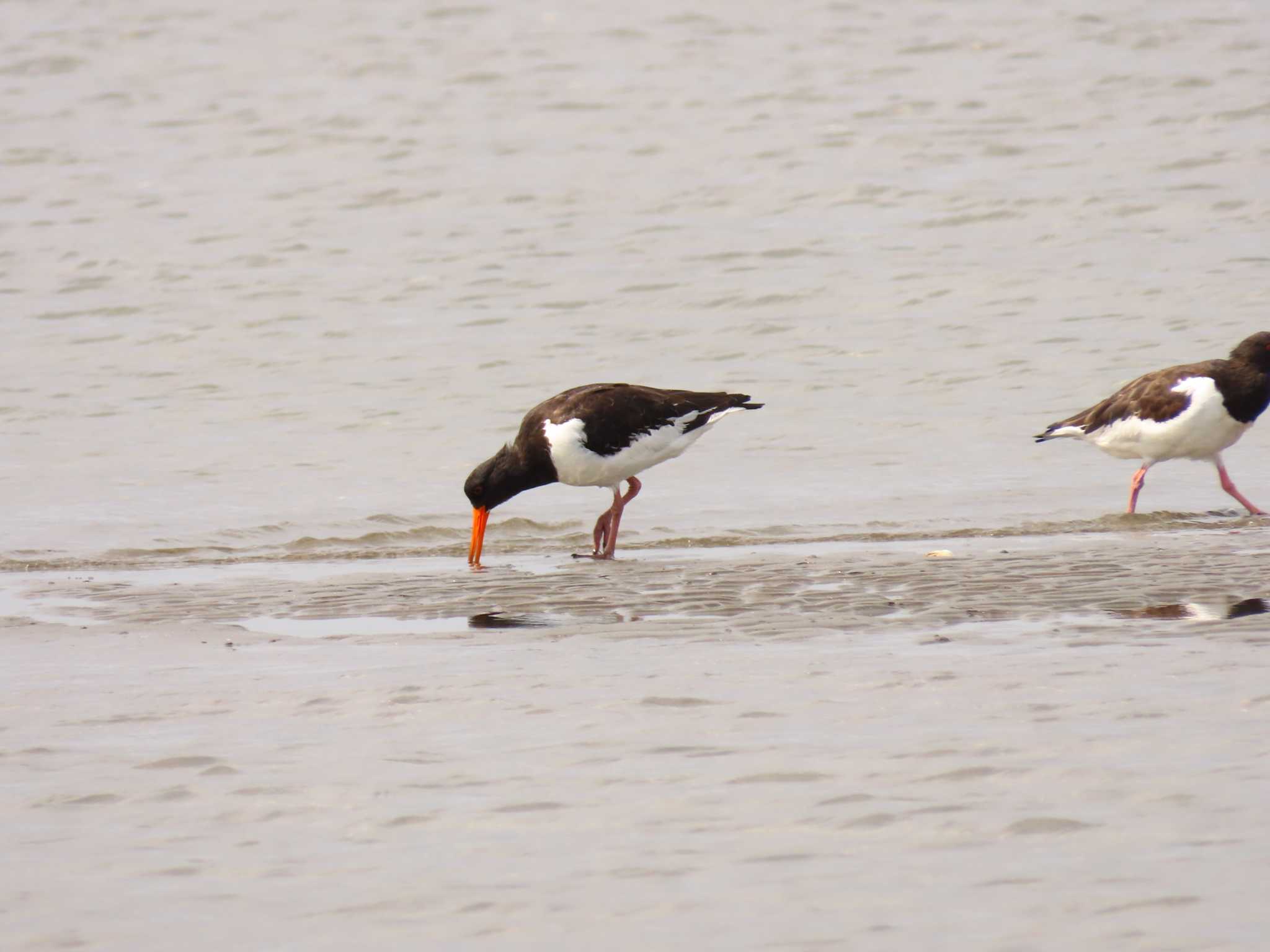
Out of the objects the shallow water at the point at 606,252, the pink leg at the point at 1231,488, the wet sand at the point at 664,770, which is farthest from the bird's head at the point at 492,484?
the pink leg at the point at 1231,488

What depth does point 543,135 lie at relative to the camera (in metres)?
26.6

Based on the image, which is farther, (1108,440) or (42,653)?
(1108,440)

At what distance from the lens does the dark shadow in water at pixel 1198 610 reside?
739 cm

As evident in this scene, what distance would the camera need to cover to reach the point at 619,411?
11.3m

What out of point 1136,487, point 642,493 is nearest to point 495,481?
point 642,493

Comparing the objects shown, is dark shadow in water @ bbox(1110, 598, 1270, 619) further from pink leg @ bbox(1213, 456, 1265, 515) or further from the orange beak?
the orange beak

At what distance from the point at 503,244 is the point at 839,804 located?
664 inches

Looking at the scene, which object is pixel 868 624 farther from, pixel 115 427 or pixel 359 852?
pixel 115 427

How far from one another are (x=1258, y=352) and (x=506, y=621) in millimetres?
5795

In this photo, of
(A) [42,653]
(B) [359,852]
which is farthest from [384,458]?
(B) [359,852]

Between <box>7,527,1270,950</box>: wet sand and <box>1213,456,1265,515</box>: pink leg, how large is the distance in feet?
8.75

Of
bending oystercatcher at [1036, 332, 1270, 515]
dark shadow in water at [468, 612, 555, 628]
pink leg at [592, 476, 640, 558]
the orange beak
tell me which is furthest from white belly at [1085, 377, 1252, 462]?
dark shadow in water at [468, 612, 555, 628]

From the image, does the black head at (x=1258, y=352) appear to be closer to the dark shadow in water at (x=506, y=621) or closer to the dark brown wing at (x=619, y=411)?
the dark brown wing at (x=619, y=411)

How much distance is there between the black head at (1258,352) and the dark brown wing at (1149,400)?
155 millimetres
